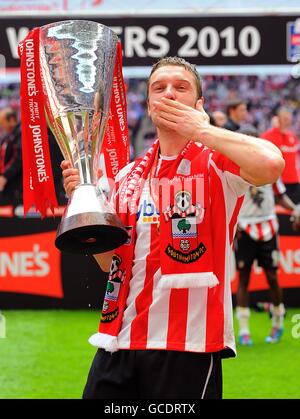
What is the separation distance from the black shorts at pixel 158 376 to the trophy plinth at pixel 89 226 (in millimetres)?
437

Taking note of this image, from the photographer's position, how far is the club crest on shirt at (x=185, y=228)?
131 inches

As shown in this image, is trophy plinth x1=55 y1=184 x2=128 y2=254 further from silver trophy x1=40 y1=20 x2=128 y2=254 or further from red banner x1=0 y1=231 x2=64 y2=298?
red banner x1=0 y1=231 x2=64 y2=298

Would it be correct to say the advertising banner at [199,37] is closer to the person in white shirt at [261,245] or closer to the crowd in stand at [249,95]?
the person in white shirt at [261,245]

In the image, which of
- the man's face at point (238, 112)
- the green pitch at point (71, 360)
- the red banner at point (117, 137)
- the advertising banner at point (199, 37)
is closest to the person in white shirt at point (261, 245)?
the green pitch at point (71, 360)

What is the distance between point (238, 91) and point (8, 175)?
999 centimetres

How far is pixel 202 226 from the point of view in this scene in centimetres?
337

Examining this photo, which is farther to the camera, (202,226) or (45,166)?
(45,166)

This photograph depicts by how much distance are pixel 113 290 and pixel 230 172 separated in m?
0.67

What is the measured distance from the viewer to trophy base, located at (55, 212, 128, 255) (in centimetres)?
318

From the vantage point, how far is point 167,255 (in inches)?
131

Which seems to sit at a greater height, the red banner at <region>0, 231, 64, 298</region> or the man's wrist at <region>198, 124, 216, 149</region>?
the man's wrist at <region>198, 124, 216, 149</region>

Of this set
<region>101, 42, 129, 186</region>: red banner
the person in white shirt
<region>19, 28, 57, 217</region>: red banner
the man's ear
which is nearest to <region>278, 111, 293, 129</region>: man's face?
the person in white shirt
